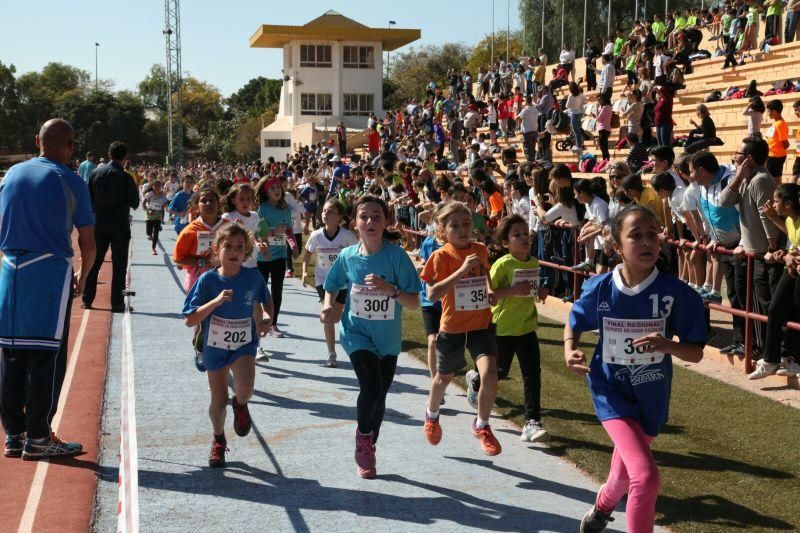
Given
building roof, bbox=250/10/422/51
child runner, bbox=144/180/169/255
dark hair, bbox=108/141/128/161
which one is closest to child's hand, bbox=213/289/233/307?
dark hair, bbox=108/141/128/161

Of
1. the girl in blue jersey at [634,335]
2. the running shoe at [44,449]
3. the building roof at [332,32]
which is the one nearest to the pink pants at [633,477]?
the girl in blue jersey at [634,335]

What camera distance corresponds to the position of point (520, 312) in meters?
7.59

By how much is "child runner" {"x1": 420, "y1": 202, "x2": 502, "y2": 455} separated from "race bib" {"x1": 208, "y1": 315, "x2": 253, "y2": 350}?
1.32m

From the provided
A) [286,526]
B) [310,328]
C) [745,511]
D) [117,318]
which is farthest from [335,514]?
[117,318]

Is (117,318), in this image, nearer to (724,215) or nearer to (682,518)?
(724,215)

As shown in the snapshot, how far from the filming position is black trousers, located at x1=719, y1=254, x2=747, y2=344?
9.57 meters

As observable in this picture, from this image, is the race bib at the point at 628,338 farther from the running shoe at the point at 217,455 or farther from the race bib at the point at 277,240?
the race bib at the point at 277,240

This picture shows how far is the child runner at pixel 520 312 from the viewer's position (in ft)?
24.1

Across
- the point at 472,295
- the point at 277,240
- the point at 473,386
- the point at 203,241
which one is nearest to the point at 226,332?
the point at 472,295

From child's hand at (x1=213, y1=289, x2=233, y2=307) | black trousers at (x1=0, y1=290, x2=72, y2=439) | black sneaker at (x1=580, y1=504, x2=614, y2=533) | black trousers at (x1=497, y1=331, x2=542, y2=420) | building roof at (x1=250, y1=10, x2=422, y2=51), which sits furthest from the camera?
building roof at (x1=250, y1=10, x2=422, y2=51)

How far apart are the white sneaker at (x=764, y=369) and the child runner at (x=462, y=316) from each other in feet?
10.3

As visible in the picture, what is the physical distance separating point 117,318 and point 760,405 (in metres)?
8.62

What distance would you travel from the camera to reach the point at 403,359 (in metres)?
11.0

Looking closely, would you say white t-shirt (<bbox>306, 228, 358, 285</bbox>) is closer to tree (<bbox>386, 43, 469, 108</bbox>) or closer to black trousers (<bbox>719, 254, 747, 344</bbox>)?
black trousers (<bbox>719, 254, 747, 344</bbox>)
